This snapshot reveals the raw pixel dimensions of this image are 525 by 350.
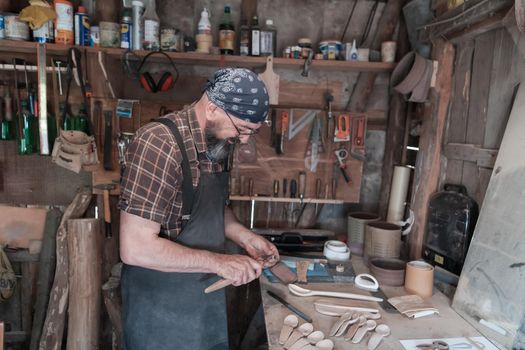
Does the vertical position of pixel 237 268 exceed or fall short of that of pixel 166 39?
it falls short

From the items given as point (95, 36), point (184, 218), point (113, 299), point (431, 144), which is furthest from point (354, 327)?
point (95, 36)

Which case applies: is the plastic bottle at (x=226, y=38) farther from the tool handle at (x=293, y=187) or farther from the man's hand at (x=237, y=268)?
the man's hand at (x=237, y=268)

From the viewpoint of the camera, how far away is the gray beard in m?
1.52

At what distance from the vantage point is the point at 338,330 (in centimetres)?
148

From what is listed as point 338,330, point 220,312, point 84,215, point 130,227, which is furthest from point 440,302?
point 84,215

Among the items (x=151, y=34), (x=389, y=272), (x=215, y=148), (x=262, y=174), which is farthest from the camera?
(x=262, y=174)

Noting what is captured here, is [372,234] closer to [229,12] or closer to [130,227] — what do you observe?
[130,227]

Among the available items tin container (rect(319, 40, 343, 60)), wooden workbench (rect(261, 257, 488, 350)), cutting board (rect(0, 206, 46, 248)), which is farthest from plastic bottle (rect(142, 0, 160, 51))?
wooden workbench (rect(261, 257, 488, 350))

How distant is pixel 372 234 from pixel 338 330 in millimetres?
816

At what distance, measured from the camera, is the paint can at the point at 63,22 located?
214 centimetres

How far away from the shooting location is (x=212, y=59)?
2262 mm

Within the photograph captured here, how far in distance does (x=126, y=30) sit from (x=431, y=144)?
182cm

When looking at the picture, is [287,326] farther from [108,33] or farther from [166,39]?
[108,33]

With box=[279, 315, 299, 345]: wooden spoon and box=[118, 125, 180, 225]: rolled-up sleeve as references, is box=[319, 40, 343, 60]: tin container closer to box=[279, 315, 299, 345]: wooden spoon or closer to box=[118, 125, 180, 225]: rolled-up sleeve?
box=[118, 125, 180, 225]: rolled-up sleeve
